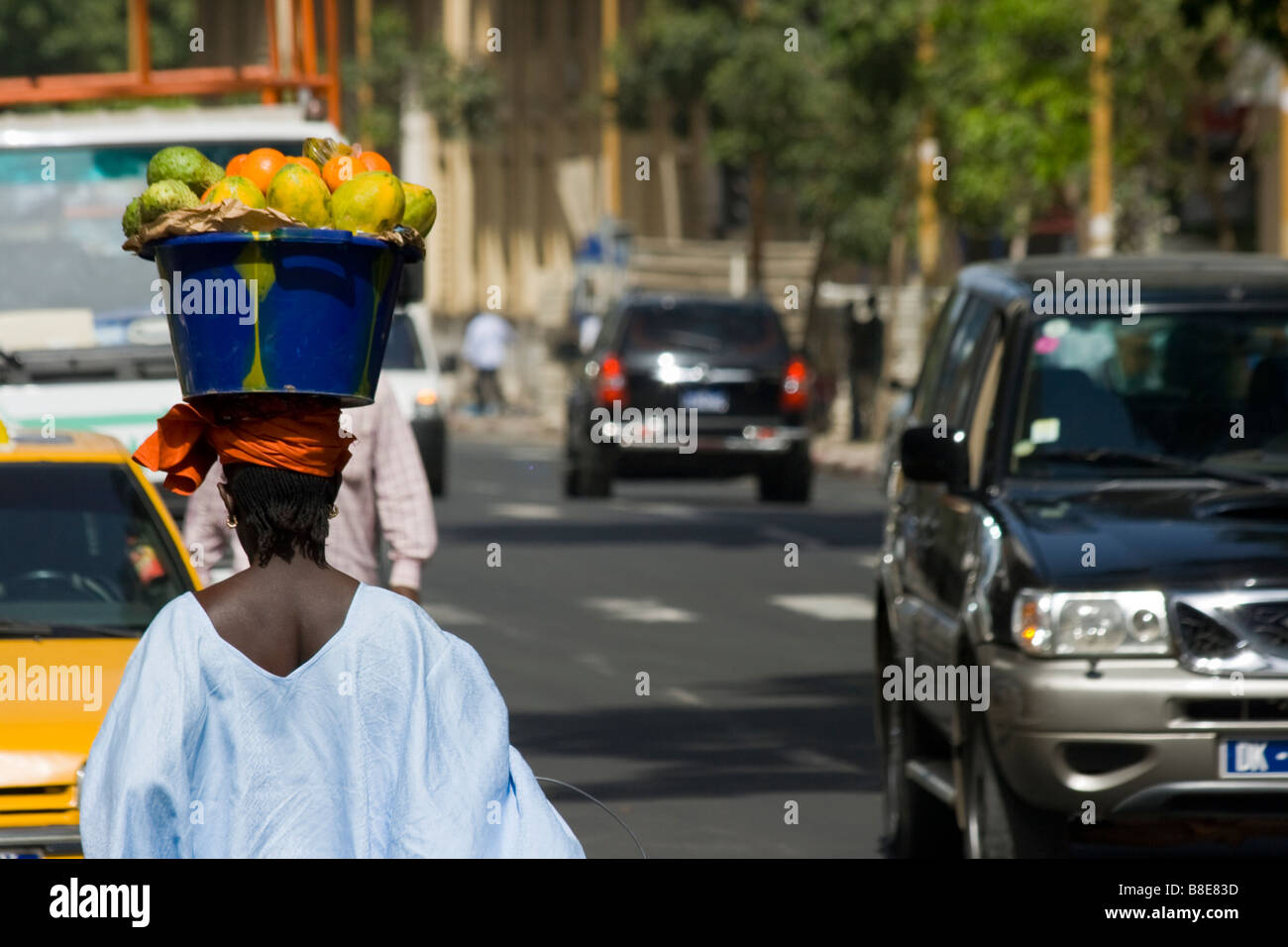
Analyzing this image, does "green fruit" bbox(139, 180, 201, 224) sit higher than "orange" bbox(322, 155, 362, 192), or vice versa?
"orange" bbox(322, 155, 362, 192)

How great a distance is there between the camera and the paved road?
957 centimetres

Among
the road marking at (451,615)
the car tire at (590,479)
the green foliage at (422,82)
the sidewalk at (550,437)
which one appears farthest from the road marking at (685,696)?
the green foliage at (422,82)

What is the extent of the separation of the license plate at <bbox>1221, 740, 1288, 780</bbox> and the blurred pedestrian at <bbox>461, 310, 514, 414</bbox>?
43.0m

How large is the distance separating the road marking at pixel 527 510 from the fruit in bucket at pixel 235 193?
20.5 m

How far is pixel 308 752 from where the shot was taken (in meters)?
3.56

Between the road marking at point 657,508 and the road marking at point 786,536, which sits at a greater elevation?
the road marking at point 786,536

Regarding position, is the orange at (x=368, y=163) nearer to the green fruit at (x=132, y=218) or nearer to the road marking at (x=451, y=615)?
the green fruit at (x=132, y=218)

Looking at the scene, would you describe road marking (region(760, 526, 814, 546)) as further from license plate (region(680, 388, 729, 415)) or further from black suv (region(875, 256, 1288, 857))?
black suv (region(875, 256, 1288, 857))

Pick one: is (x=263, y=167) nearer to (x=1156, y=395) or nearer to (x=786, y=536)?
(x=1156, y=395)

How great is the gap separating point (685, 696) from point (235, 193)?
8.96 meters

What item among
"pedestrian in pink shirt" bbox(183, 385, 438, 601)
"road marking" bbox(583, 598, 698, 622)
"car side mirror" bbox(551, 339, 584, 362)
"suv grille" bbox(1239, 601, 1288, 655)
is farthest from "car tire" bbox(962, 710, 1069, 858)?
"car side mirror" bbox(551, 339, 584, 362)

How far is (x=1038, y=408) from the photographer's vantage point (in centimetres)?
834

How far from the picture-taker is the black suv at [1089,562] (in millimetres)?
7160

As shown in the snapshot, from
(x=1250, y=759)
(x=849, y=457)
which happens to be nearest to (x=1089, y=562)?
(x=1250, y=759)
